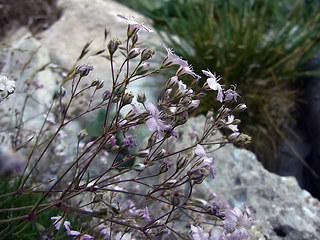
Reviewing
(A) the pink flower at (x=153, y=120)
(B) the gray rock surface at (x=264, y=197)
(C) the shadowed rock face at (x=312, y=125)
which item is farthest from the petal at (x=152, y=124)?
(C) the shadowed rock face at (x=312, y=125)

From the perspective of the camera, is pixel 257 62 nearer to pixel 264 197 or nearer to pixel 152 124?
pixel 264 197

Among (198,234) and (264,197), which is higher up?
(198,234)

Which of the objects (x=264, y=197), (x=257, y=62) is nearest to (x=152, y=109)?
(x=264, y=197)

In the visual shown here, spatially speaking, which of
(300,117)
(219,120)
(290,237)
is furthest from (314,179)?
(219,120)

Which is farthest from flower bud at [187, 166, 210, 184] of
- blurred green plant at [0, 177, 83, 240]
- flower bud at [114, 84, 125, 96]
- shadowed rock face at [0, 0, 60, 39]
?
shadowed rock face at [0, 0, 60, 39]

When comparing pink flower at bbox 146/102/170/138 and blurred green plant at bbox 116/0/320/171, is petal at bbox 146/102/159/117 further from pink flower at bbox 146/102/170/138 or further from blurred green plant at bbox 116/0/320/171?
blurred green plant at bbox 116/0/320/171

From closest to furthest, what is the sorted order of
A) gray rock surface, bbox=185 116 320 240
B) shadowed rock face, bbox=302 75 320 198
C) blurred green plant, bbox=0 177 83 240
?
1. blurred green plant, bbox=0 177 83 240
2. gray rock surface, bbox=185 116 320 240
3. shadowed rock face, bbox=302 75 320 198

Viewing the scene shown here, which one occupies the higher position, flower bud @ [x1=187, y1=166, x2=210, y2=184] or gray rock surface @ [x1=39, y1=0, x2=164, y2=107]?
flower bud @ [x1=187, y1=166, x2=210, y2=184]

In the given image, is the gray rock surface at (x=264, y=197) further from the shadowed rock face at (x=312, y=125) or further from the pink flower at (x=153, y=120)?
the shadowed rock face at (x=312, y=125)

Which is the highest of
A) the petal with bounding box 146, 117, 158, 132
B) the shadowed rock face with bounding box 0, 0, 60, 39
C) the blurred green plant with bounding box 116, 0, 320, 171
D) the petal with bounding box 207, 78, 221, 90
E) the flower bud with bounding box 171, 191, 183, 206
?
the petal with bounding box 207, 78, 221, 90
